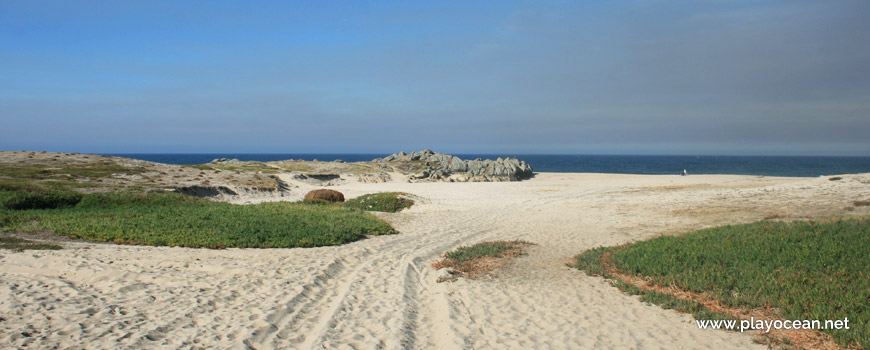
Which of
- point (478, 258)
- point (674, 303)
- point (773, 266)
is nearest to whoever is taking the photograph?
point (674, 303)

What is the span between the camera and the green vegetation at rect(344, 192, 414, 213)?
81.6 feet

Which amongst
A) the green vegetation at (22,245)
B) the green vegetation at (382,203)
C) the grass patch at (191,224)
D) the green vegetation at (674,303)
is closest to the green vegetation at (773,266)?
the green vegetation at (674,303)

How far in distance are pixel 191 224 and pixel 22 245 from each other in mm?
4146

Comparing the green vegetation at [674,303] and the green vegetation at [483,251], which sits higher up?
the green vegetation at [674,303]

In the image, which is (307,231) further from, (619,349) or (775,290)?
(775,290)

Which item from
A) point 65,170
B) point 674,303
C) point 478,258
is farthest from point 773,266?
point 65,170

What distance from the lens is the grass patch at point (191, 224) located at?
40.8 feet

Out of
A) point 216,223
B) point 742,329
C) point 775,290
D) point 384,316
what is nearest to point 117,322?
point 384,316

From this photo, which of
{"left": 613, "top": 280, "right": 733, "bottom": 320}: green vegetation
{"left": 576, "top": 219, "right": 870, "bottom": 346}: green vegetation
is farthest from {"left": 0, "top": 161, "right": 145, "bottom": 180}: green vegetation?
{"left": 613, "top": 280, "right": 733, "bottom": 320}: green vegetation

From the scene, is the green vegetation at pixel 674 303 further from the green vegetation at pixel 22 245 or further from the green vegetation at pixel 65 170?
the green vegetation at pixel 65 170

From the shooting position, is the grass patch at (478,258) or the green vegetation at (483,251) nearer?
the grass patch at (478,258)

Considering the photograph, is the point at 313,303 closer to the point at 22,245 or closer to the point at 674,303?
the point at 674,303

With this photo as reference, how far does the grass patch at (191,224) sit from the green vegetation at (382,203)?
6085 mm

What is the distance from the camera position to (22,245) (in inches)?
404
